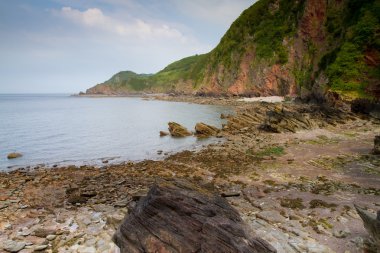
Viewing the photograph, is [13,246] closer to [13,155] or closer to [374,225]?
[374,225]

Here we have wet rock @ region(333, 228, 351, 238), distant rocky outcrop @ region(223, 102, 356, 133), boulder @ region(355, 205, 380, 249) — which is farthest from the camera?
distant rocky outcrop @ region(223, 102, 356, 133)

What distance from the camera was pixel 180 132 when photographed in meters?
40.8

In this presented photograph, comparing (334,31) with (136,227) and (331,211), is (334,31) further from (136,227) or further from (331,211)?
(136,227)

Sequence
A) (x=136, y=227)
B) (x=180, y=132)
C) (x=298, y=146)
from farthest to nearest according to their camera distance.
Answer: (x=180, y=132)
(x=298, y=146)
(x=136, y=227)

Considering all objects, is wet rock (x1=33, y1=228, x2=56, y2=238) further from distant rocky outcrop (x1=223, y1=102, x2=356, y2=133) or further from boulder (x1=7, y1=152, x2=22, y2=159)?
distant rocky outcrop (x1=223, y1=102, x2=356, y2=133)

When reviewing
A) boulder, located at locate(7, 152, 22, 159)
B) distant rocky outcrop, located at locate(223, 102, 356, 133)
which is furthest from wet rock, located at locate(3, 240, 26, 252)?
distant rocky outcrop, located at locate(223, 102, 356, 133)

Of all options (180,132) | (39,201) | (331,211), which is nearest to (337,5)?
(180,132)

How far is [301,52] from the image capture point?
9569 centimetres

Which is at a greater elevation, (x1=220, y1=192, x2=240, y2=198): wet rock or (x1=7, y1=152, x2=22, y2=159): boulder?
(x1=220, y1=192, x2=240, y2=198): wet rock

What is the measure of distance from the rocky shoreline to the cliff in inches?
1132

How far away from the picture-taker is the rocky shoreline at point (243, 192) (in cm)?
1053

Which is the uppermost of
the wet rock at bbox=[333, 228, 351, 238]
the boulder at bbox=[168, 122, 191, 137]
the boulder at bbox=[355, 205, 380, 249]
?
the boulder at bbox=[355, 205, 380, 249]

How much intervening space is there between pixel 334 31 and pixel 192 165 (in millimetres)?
74674

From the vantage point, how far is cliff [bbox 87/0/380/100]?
5456cm
